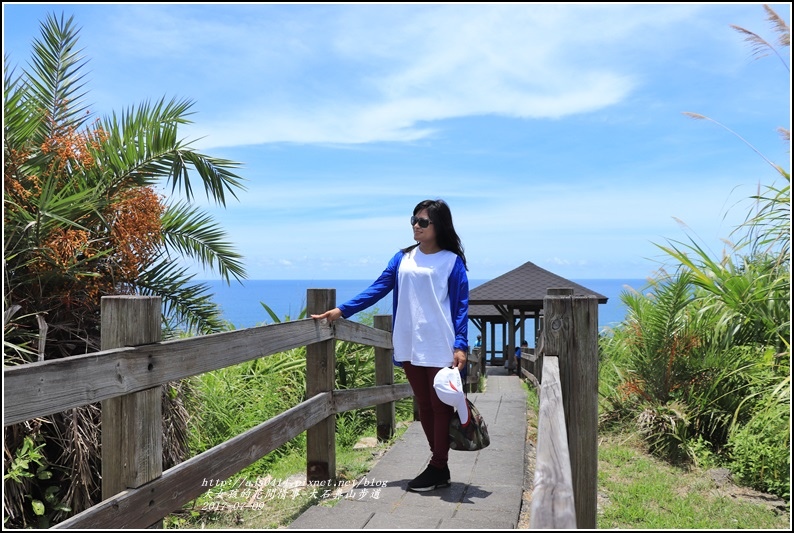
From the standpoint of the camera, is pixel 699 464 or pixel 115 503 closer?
pixel 115 503

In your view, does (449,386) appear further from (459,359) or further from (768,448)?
(768,448)

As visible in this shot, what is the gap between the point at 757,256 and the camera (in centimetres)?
731

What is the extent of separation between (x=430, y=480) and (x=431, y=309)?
1.10m

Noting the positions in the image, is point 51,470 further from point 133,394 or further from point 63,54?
point 63,54

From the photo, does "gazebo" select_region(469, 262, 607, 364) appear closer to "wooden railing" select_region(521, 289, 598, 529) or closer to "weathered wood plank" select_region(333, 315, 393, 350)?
"weathered wood plank" select_region(333, 315, 393, 350)

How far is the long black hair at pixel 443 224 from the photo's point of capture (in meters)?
4.41

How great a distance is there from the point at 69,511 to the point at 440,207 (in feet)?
10.4

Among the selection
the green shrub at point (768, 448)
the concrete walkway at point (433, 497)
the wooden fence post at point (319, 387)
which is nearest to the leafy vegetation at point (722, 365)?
the green shrub at point (768, 448)

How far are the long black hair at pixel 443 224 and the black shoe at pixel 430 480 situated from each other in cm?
133

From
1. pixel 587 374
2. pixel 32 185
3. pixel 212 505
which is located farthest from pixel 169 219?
pixel 587 374

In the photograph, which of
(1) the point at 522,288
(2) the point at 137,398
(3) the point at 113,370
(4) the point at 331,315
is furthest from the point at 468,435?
(1) the point at 522,288

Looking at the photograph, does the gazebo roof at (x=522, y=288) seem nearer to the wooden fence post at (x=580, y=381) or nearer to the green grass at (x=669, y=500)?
the green grass at (x=669, y=500)

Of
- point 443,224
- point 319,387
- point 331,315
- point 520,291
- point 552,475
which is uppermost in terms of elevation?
point 443,224

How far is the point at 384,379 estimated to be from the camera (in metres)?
6.75
